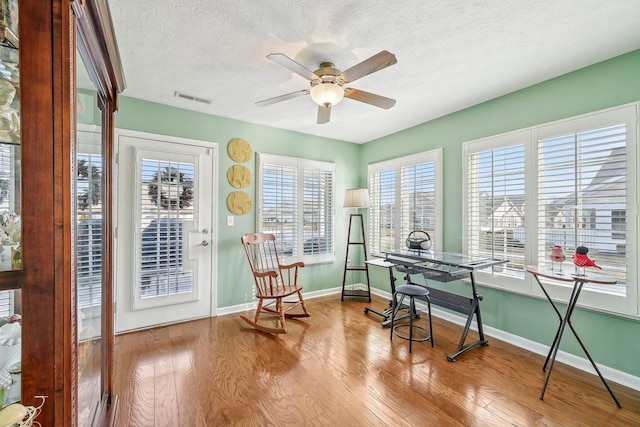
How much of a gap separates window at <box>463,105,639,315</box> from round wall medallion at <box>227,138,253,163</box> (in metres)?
2.71

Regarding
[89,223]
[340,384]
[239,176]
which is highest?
[239,176]

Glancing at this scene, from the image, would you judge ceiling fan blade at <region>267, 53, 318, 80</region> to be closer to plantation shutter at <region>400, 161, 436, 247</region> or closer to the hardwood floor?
plantation shutter at <region>400, 161, 436, 247</region>

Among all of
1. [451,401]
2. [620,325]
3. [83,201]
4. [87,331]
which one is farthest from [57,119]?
[620,325]

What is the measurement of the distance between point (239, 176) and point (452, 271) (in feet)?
8.94

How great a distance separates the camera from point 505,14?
176cm

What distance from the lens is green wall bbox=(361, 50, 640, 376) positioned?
7.07ft

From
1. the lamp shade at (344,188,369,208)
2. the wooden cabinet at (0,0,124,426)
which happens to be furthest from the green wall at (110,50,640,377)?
the wooden cabinet at (0,0,124,426)

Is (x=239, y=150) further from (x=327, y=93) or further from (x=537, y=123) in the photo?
(x=537, y=123)

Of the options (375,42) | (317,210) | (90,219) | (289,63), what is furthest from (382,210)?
(90,219)

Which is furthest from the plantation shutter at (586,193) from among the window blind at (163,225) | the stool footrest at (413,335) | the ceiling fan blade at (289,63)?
the window blind at (163,225)

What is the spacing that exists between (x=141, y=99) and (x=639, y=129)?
451 cm

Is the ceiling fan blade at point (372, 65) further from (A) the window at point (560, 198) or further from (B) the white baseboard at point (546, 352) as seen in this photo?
(B) the white baseboard at point (546, 352)

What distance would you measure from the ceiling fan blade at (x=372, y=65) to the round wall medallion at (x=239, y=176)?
1997 millimetres

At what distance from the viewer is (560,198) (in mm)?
2459
